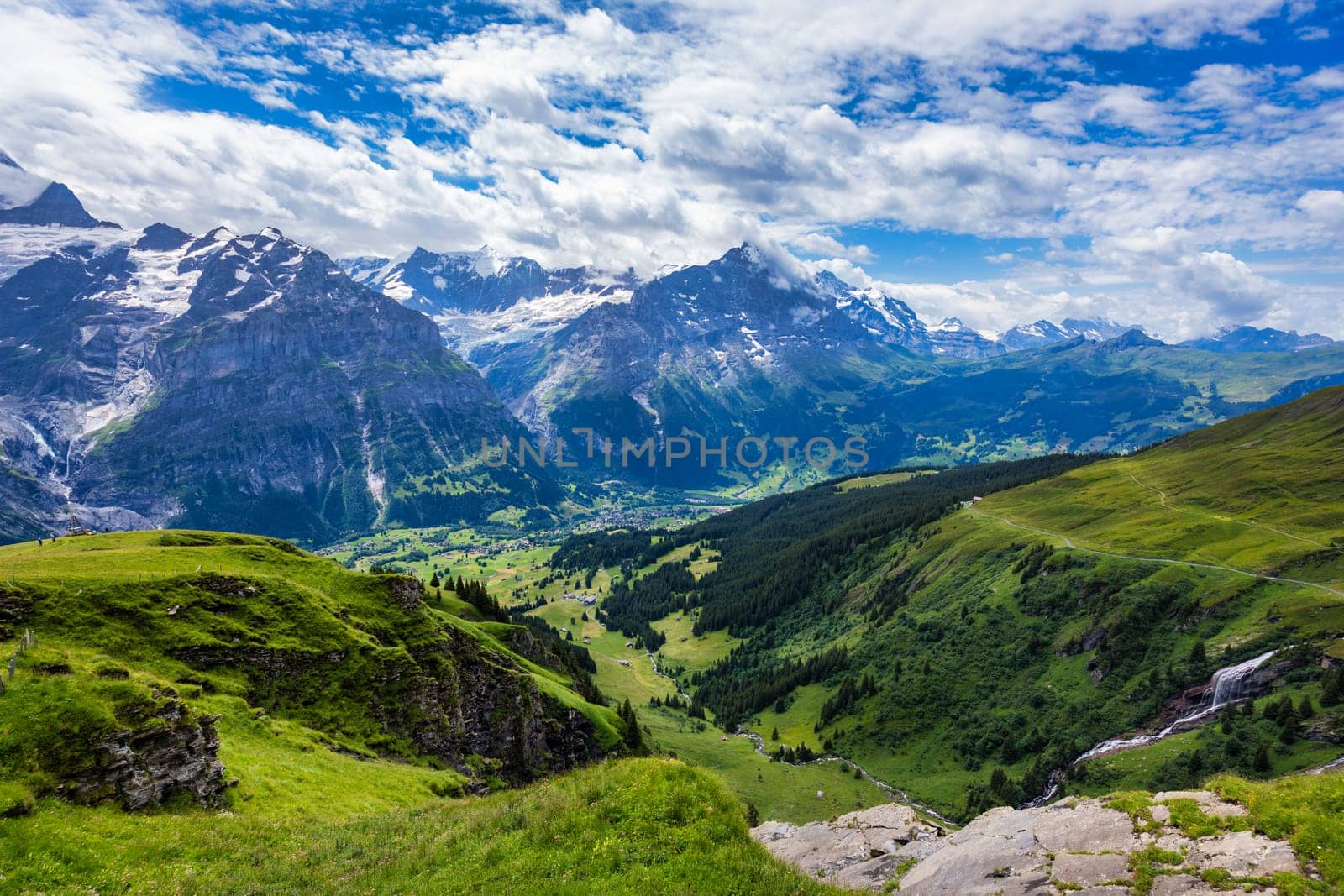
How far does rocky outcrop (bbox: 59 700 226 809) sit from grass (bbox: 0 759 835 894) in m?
1.19

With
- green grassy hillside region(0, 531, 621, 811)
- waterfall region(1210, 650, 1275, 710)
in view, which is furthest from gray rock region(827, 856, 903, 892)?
waterfall region(1210, 650, 1275, 710)

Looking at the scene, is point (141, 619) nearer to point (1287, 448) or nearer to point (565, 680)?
point (565, 680)

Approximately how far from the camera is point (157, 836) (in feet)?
75.3

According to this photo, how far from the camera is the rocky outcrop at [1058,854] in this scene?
761 inches

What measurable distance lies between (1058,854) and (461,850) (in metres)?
23.1

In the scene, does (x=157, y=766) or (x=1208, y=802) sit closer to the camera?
(x=1208, y=802)

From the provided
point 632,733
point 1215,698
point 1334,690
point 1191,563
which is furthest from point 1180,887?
point 1191,563

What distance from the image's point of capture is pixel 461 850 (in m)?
22.6

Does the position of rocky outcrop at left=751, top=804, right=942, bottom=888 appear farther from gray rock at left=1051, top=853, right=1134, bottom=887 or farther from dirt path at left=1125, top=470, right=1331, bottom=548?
dirt path at left=1125, top=470, right=1331, bottom=548

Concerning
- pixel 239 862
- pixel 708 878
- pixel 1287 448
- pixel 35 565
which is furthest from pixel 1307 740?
pixel 1287 448

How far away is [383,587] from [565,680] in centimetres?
4198

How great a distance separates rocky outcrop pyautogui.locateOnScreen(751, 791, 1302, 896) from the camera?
19.3 meters

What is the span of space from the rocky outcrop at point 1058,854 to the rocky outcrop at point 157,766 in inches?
1073

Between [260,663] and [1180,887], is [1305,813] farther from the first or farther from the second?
[260,663]
